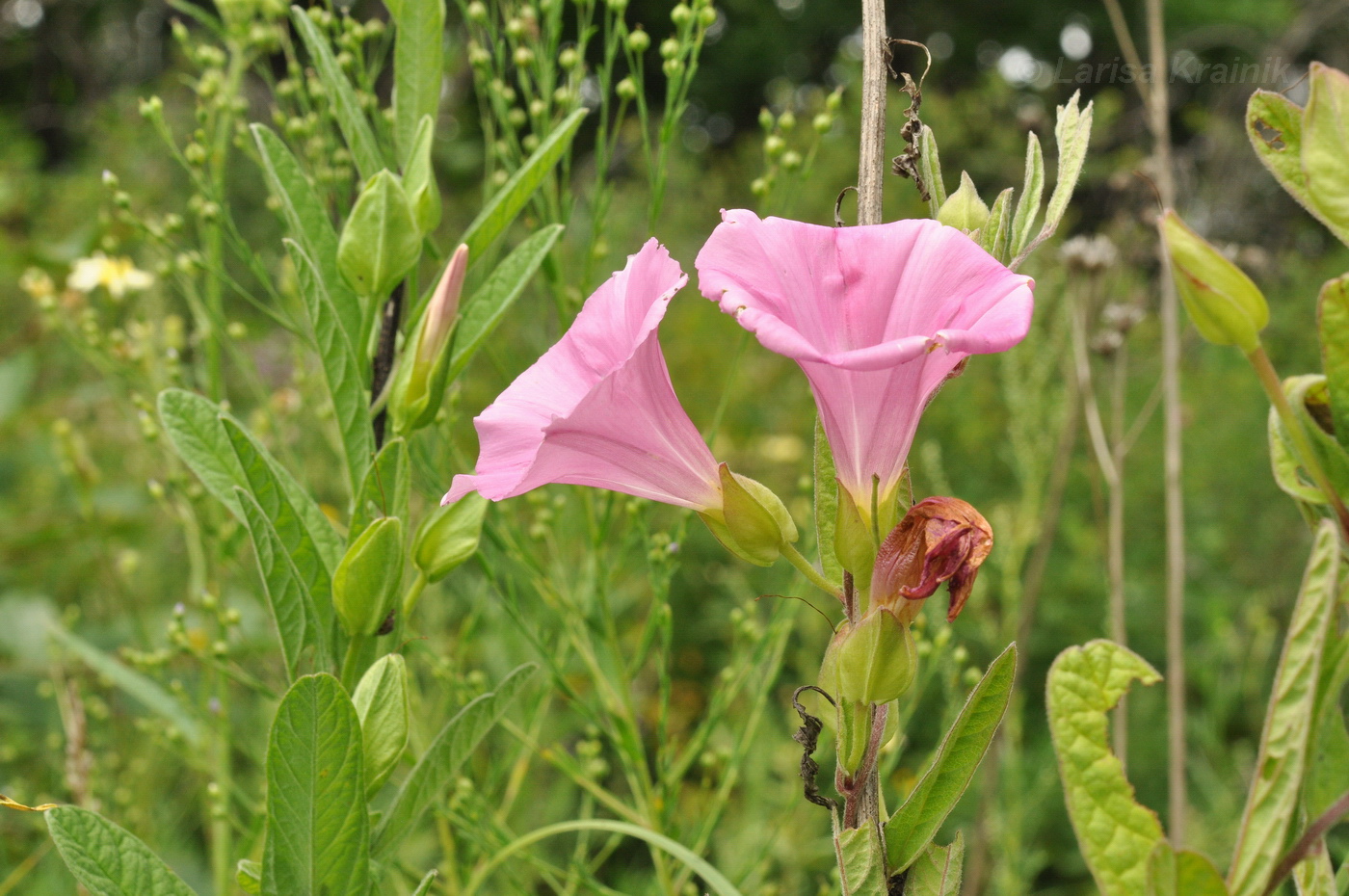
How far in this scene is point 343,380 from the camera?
1.62ft

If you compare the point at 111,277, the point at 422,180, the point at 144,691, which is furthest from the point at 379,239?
the point at 111,277

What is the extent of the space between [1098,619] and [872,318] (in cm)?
207

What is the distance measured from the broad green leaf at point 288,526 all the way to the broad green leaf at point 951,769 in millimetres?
265

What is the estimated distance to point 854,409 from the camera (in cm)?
37

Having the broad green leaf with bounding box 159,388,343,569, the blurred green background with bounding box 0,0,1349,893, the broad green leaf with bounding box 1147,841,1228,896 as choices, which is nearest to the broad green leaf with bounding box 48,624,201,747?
the blurred green background with bounding box 0,0,1349,893

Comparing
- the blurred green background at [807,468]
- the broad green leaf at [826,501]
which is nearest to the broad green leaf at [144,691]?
the blurred green background at [807,468]

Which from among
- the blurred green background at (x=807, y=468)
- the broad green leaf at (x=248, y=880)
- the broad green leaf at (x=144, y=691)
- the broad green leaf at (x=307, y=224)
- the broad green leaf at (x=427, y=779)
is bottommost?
the blurred green background at (x=807, y=468)

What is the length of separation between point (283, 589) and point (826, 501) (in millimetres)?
237

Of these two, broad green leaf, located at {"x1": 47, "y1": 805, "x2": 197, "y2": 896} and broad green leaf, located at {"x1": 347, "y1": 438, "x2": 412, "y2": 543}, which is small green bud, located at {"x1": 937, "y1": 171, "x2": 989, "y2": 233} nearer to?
broad green leaf, located at {"x1": 347, "y1": 438, "x2": 412, "y2": 543}

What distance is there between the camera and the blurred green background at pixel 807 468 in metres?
1.43

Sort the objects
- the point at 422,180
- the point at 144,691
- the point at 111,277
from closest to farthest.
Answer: the point at 422,180, the point at 144,691, the point at 111,277

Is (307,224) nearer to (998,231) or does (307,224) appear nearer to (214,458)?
(214,458)

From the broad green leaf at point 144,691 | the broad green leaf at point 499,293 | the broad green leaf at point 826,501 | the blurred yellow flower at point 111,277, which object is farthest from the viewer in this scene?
the blurred yellow flower at point 111,277

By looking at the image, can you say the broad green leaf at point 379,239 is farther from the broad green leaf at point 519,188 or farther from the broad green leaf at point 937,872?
the broad green leaf at point 937,872
